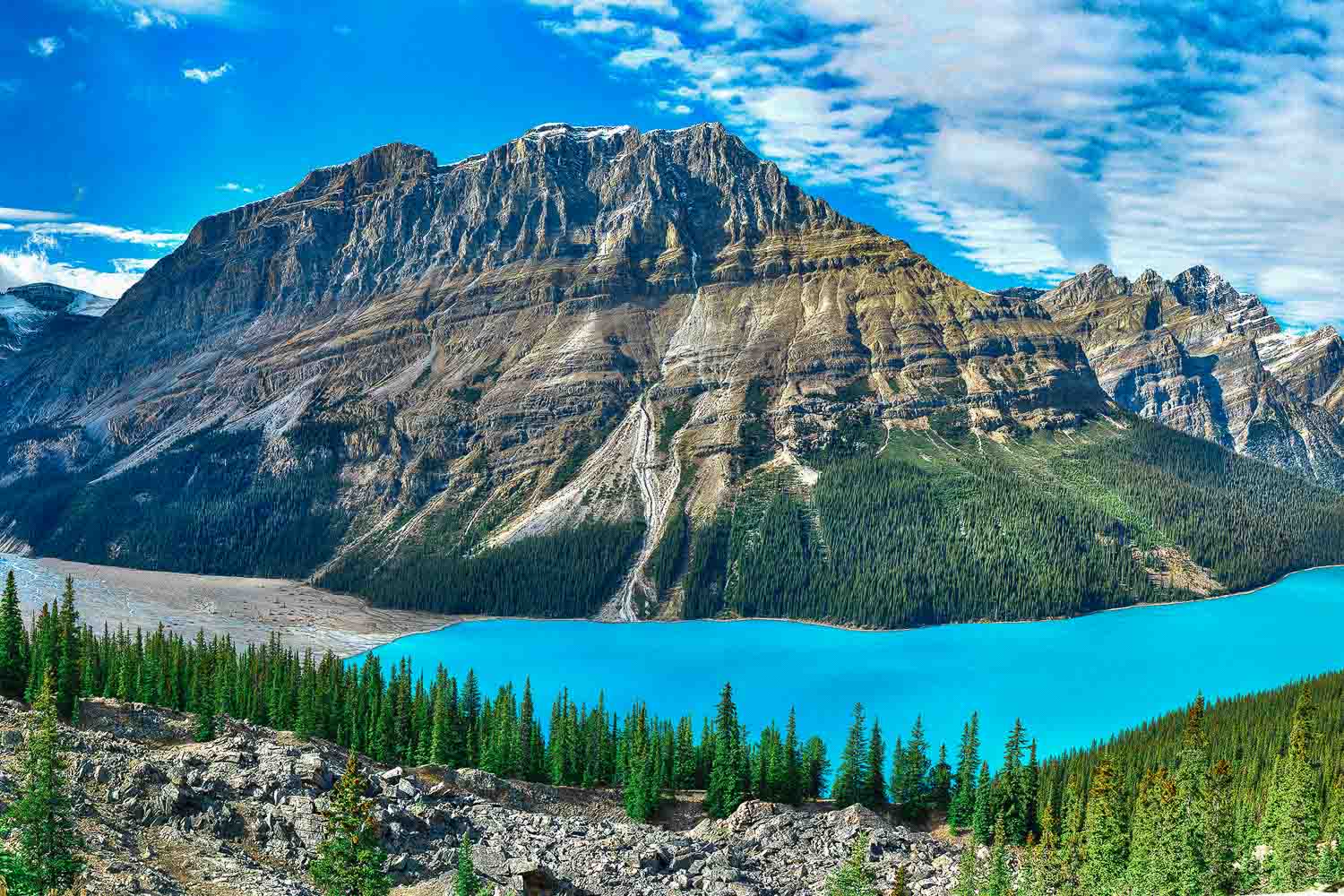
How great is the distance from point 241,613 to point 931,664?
387 feet

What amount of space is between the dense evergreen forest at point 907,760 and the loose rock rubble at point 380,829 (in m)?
5.30

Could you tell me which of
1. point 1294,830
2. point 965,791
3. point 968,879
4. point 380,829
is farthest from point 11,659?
point 1294,830

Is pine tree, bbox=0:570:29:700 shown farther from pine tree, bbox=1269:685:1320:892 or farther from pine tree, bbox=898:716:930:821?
pine tree, bbox=1269:685:1320:892

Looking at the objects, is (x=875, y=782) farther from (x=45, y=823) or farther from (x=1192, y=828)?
(x=45, y=823)

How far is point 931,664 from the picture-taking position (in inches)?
5659

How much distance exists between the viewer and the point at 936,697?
122 meters

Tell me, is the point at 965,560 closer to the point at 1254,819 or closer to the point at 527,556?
the point at 527,556

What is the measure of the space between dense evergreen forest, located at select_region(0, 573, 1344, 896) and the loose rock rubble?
530cm

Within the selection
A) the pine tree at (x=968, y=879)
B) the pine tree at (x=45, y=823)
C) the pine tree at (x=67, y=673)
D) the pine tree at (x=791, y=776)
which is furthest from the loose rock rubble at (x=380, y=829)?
the pine tree at (x=791, y=776)

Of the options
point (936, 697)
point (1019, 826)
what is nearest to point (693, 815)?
→ point (1019, 826)

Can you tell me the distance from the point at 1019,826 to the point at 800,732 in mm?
42303

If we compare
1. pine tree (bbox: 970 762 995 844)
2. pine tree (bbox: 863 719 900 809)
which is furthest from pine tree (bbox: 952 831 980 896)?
pine tree (bbox: 863 719 900 809)

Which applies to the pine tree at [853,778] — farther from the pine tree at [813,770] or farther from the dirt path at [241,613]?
the dirt path at [241,613]

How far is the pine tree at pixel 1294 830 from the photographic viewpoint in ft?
161
